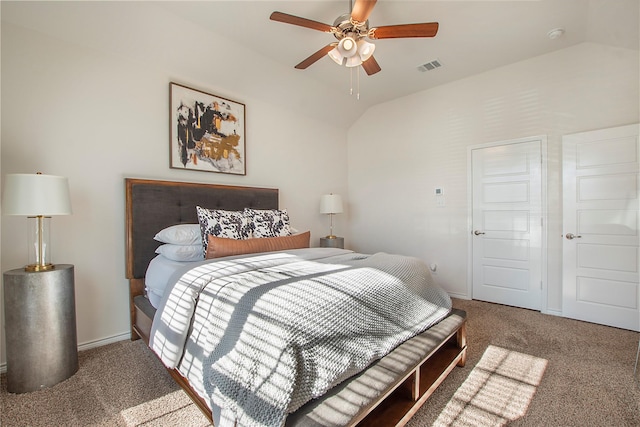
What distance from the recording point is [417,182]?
13.2ft

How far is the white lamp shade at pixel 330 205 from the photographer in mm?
4035

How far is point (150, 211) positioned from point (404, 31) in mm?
2537

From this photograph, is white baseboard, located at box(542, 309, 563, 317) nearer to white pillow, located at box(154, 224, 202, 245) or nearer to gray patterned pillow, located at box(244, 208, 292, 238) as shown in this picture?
gray patterned pillow, located at box(244, 208, 292, 238)

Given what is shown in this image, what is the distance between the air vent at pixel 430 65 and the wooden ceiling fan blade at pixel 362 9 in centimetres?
166

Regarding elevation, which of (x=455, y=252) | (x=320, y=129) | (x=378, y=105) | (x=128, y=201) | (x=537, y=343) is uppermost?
(x=378, y=105)

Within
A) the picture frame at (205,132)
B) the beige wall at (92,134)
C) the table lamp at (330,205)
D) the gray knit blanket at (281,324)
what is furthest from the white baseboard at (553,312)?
the beige wall at (92,134)

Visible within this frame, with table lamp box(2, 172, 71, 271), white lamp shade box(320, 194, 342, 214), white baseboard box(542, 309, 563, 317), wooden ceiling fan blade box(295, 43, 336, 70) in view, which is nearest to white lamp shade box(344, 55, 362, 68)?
wooden ceiling fan blade box(295, 43, 336, 70)

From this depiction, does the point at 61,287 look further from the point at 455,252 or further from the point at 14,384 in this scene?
the point at 455,252

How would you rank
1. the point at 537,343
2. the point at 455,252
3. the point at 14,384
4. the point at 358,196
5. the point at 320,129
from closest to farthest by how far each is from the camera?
the point at 14,384 < the point at 537,343 < the point at 455,252 < the point at 320,129 < the point at 358,196

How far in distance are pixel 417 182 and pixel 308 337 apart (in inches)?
132

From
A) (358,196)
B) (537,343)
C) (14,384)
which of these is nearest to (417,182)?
(358,196)

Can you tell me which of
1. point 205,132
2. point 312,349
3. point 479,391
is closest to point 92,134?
point 205,132

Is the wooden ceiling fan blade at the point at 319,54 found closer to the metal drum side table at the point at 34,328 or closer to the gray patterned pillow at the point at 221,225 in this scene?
the gray patterned pillow at the point at 221,225

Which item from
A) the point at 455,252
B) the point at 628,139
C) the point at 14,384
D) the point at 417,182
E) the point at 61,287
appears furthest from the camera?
the point at 417,182
